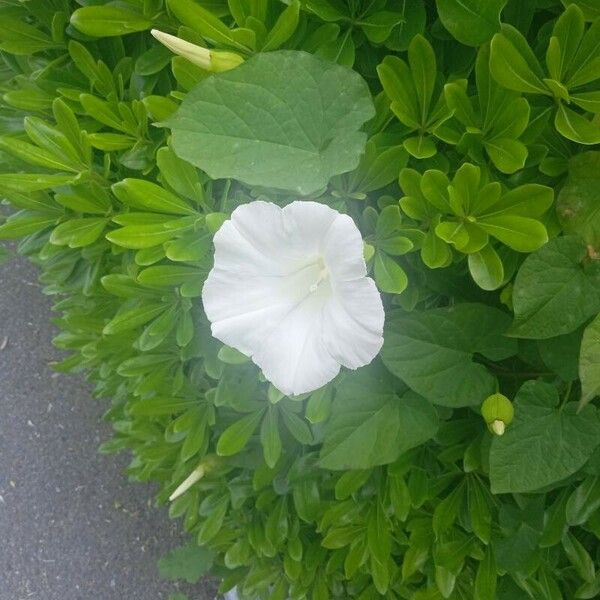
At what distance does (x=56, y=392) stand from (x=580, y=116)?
185 centimetres

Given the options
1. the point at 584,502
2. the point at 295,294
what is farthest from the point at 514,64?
the point at 584,502

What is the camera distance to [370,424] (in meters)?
0.91

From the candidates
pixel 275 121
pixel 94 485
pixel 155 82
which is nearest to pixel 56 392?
pixel 94 485

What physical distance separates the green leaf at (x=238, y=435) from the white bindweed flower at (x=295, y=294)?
0.32 meters

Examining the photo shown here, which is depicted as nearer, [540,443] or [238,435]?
[540,443]

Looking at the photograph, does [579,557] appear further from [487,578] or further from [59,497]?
[59,497]

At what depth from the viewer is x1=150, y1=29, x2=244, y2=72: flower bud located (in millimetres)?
705

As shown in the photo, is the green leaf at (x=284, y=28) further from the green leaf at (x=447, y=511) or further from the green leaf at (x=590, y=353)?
the green leaf at (x=447, y=511)

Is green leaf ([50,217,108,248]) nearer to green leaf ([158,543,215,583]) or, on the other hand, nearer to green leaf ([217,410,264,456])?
green leaf ([217,410,264,456])

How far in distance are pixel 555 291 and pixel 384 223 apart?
0.18 meters

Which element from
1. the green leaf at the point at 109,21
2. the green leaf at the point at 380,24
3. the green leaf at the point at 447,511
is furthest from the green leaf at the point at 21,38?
the green leaf at the point at 447,511

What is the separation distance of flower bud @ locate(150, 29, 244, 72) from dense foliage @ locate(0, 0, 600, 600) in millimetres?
27

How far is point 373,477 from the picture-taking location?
1.09 metres

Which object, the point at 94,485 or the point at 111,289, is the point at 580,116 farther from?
the point at 94,485
